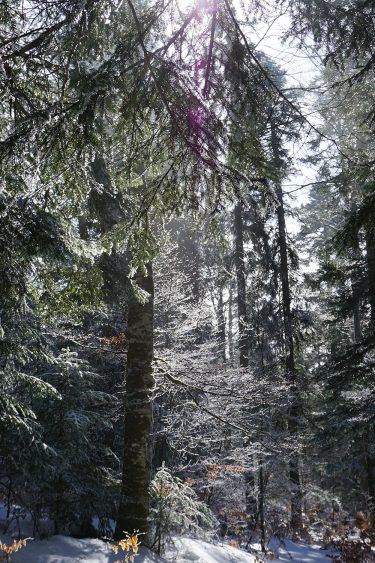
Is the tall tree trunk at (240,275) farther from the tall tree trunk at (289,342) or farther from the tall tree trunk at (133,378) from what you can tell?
the tall tree trunk at (133,378)

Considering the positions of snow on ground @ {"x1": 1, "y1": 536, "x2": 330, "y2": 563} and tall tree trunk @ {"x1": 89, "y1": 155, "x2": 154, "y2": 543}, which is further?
tall tree trunk @ {"x1": 89, "y1": 155, "x2": 154, "y2": 543}

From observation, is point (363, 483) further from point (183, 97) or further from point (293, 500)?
point (183, 97)

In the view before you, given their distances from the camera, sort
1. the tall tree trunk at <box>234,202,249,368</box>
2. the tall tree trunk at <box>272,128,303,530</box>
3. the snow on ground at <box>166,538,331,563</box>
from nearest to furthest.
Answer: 1. the snow on ground at <box>166,538,331,563</box>
2. the tall tree trunk at <box>272,128,303,530</box>
3. the tall tree trunk at <box>234,202,249,368</box>

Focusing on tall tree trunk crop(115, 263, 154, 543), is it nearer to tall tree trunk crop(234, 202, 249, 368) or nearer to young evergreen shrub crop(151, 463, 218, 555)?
young evergreen shrub crop(151, 463, 218, 555)

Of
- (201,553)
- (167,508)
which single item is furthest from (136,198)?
(201,553)

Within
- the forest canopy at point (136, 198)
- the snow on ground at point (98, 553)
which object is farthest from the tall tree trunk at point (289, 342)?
the snow on ground at point (98, 553)

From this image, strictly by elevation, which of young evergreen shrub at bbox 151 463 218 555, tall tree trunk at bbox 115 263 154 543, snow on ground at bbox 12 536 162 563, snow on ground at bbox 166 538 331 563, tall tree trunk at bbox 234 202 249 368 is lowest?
snow on ground at bbox 166 538 331 563

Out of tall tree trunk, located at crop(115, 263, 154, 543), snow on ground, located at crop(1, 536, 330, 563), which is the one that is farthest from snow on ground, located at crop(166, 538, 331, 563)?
tall tree trunk, located at crop(115, 263, 154, 543)

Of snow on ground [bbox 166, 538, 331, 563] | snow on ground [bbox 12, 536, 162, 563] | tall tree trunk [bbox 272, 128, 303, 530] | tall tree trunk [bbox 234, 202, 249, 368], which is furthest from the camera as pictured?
tall tree trunk [bbox 234, 202, 249, 368]

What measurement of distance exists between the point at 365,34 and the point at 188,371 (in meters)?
5.51

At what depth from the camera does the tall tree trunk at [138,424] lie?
641 cm

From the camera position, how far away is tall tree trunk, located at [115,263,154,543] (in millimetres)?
6410

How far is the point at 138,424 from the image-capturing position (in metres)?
6.91

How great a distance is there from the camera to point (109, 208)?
6.62 metres
